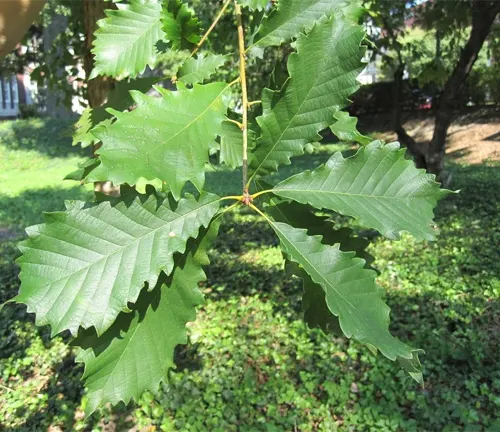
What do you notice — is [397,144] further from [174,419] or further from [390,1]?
[390,1]

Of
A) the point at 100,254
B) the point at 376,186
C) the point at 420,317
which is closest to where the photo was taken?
the point at 100,254

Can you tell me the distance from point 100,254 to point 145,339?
158 millimetres

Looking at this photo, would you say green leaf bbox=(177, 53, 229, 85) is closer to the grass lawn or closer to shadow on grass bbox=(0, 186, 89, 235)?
the grass lawn

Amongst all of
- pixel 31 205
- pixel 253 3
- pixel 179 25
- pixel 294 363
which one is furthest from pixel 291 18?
pixel 31 205

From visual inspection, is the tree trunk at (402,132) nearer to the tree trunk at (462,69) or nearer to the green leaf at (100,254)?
the tree trunk at (462,69)

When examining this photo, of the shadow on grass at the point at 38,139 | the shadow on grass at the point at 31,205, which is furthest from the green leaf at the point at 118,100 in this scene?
the shadow on grass at the point at 38,139

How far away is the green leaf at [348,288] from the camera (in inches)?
25.0

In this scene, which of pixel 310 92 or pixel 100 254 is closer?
pixel 100 254

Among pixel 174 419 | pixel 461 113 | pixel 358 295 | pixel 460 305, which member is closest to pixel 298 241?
pixel 358 295

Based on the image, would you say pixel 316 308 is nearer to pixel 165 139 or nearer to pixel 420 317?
pixel 165 139

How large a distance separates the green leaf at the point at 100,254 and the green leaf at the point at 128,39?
1.11 feet

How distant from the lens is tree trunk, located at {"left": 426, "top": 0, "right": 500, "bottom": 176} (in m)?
5.99

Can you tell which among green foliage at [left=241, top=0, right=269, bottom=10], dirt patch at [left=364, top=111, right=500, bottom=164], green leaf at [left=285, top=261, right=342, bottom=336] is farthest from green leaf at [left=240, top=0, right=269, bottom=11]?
dirt patch at [left=364, top=111, right=500, bottom=164]

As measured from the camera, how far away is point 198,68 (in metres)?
0.96
